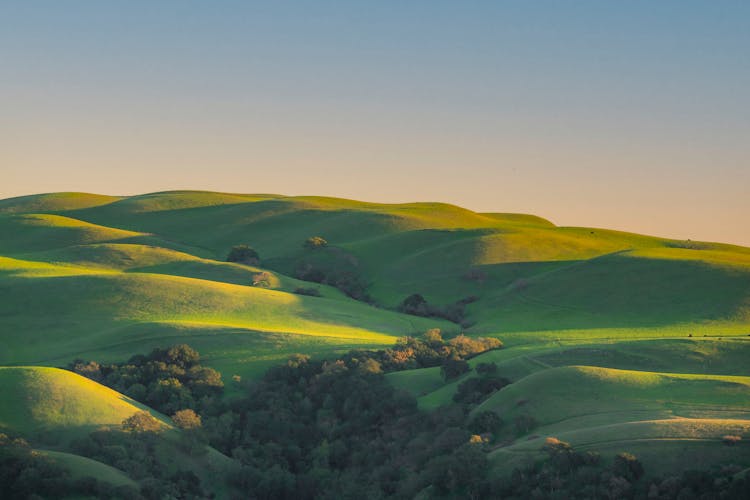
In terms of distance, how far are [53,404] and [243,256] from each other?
73.5m

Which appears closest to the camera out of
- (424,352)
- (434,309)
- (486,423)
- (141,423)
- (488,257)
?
(486,423)

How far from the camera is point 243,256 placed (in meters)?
115

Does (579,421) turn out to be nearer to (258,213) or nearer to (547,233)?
(547,233)

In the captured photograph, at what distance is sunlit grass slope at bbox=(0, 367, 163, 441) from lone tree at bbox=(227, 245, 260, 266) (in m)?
67.2

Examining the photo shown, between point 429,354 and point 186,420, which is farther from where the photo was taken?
point 429,354

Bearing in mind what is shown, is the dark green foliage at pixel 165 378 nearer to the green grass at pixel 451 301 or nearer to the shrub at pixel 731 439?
the green grass at pixel 451 301

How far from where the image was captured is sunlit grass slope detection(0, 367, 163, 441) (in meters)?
40.1

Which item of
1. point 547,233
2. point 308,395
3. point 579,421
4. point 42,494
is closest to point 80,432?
point 42,494

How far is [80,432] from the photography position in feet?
130

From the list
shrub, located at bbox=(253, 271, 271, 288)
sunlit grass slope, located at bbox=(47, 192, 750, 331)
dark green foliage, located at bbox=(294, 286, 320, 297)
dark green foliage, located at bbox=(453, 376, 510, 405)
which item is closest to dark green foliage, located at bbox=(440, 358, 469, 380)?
dark green foliage, located at bbox=(453, 376, 510, 405)

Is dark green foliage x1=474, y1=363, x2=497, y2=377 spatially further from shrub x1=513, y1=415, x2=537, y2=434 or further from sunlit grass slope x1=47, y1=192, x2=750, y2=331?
sunlit grass slope x1=47, y1=192, x2=750, y2=331

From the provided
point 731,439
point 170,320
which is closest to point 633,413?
point 731,439

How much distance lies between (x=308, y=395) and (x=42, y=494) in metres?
19.9

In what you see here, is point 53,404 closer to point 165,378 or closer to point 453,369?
point 165,378
